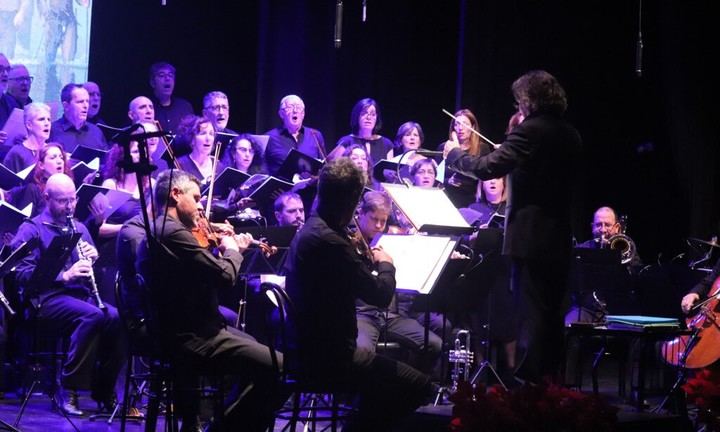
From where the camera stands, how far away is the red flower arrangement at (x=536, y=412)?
3715 millimetres

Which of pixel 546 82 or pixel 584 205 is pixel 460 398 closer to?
pixel 546 82

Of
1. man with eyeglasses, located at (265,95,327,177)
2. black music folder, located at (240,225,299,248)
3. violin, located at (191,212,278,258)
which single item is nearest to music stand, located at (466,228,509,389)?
black music folder, located at (240,225,299,248)

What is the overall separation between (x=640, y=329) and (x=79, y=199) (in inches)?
139

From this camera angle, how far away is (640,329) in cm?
596

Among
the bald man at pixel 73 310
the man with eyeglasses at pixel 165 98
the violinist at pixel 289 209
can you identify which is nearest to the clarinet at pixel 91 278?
the bald man at pixel 73 310

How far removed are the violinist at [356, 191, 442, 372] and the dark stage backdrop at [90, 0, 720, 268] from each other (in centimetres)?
304

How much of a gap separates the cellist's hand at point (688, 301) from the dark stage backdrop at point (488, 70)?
8.89 ft

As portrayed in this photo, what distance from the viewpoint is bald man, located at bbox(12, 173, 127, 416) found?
6.49m

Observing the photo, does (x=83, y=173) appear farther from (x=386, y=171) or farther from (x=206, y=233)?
(x=206, y=233)

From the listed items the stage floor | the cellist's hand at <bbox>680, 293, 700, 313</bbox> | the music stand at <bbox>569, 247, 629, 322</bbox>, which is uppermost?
the music stand at <bbox>569, 247, 629, 322</bbox>

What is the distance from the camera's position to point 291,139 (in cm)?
849

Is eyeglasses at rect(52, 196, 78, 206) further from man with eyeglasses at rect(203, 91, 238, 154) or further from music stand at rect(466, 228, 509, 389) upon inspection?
music stand at rect(466, 228, 509, 389)

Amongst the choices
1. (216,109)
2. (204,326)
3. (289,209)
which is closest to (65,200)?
(289,209)

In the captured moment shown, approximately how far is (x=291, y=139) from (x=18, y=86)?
83.4 inches
